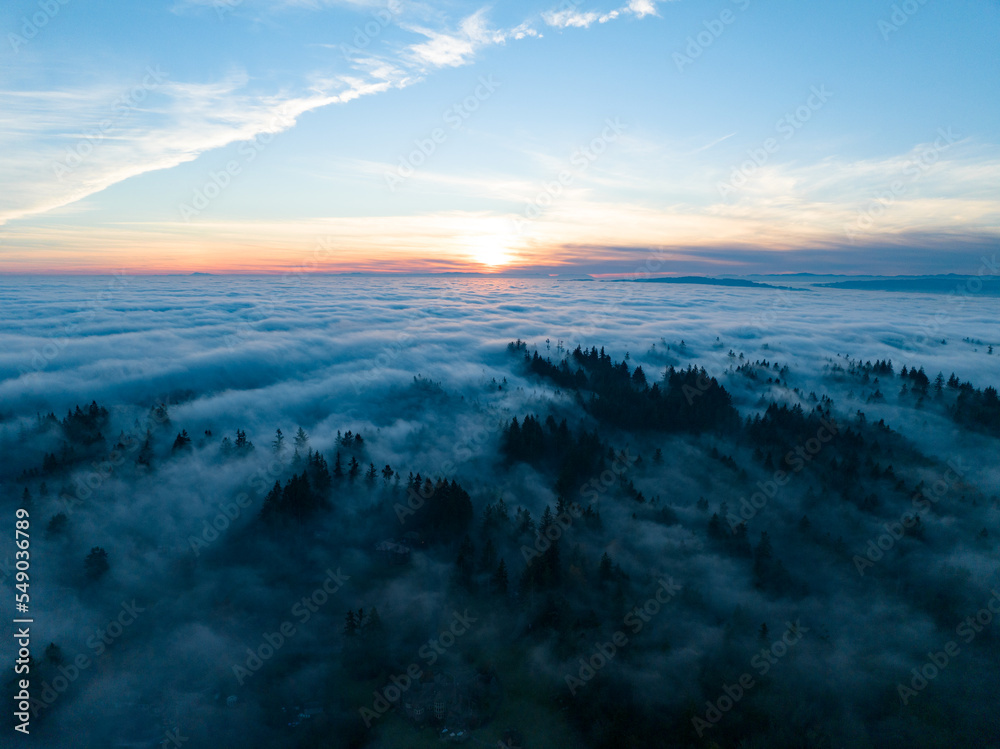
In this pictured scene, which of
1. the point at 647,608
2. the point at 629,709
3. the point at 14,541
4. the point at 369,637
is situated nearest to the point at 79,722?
the point at 369,637

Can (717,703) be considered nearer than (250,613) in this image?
Yes

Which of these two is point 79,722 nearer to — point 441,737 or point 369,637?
point 369,637

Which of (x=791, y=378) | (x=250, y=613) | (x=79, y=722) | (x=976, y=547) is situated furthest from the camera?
(x=791, y=378)

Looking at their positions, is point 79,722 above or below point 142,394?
below

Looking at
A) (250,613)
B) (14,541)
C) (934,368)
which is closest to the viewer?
(250,613)

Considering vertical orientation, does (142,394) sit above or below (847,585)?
above

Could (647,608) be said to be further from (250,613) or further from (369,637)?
(250,613)

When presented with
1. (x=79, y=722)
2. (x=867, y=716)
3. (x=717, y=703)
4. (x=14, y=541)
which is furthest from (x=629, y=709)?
(x=14, y=541)

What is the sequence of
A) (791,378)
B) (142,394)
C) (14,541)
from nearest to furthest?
1. (14,541)
2. (142,394)
3. (791,378)

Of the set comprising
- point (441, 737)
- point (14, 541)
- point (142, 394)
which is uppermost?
point (142, 394)
